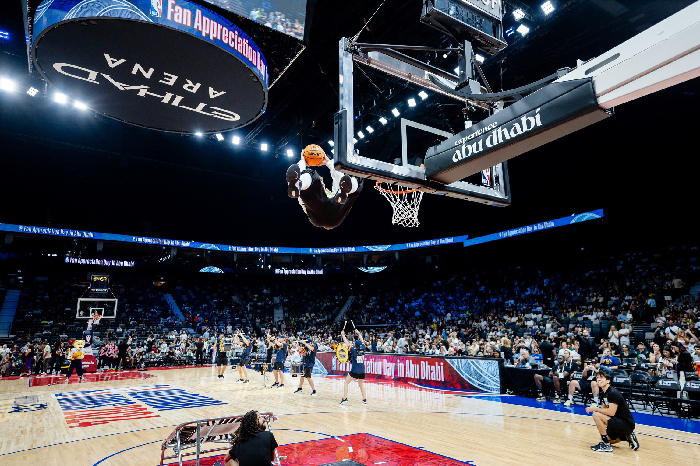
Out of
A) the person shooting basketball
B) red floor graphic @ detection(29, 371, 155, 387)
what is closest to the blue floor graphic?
the person shooting basketball

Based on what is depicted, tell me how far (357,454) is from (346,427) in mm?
1959

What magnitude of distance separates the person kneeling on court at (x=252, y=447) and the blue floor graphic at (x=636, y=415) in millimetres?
7622

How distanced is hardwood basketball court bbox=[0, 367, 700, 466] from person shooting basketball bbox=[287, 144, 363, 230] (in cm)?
335

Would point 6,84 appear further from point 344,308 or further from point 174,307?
point 344,308

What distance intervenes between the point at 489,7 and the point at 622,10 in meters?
9.83

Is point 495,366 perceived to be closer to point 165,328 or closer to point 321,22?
point 321,22

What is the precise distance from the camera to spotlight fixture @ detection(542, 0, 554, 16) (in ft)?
36.1

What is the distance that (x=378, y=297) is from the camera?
32.1 m

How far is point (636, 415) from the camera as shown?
29.3ft

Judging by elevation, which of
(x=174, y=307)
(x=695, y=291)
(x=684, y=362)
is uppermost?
(x=174, y=307)

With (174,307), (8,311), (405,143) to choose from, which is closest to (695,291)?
(405,143)

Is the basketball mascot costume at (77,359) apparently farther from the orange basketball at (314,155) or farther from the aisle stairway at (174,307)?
the orange basketball at (314,155)

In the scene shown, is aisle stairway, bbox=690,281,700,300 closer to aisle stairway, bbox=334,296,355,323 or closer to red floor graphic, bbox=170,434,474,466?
red floor graphic, bbox=170,434,474,466

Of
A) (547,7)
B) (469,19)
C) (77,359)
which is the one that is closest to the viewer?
(469,19)
